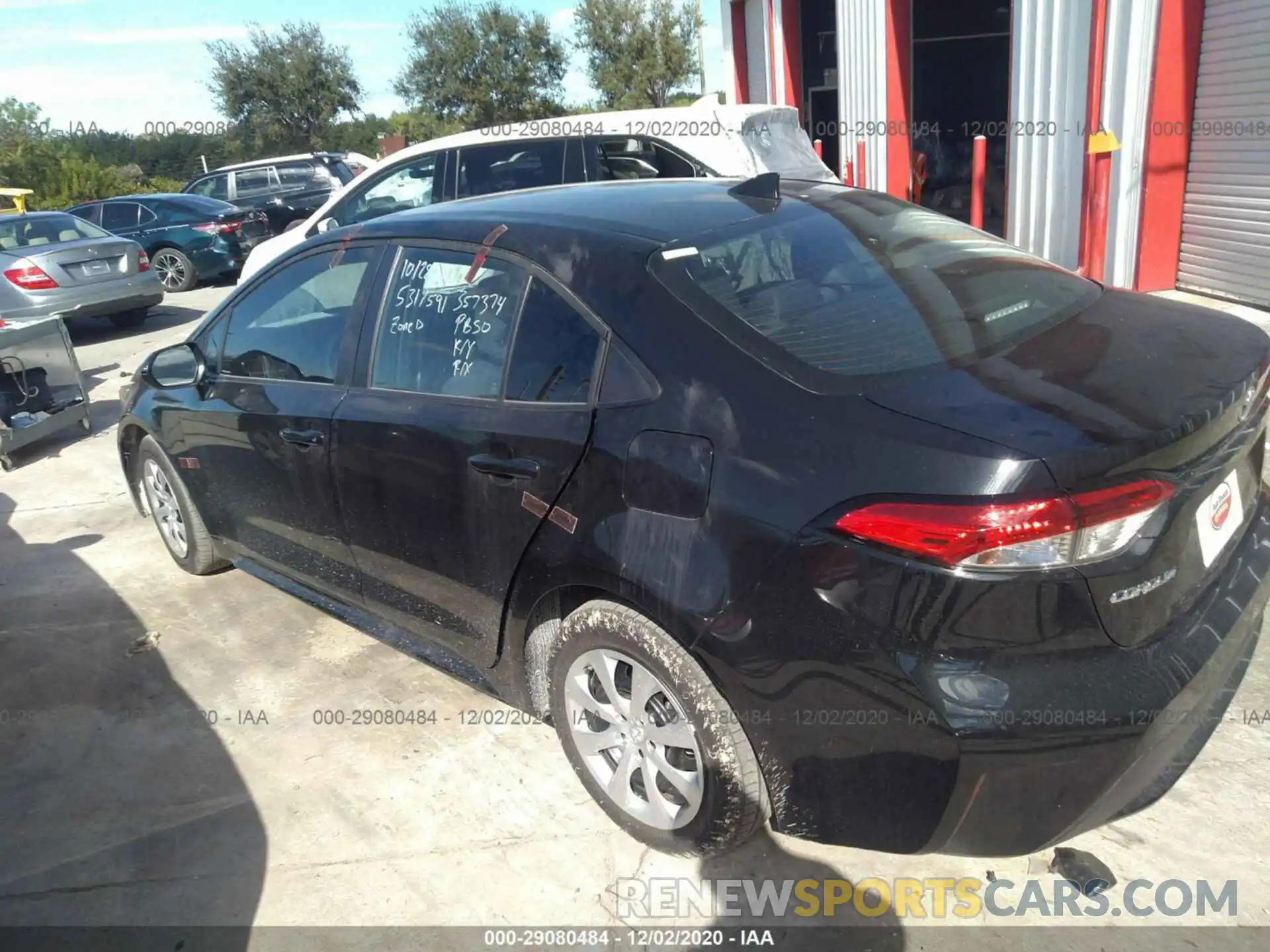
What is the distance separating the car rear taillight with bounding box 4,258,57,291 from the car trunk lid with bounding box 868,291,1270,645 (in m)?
10.8

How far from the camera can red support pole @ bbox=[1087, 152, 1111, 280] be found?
26.6 feet

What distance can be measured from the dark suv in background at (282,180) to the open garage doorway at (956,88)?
349 inches

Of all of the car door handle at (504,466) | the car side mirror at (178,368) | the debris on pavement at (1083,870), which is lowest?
the debris on pavement at (1083,870)

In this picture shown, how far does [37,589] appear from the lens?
4816 millimetres

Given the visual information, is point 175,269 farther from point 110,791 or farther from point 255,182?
point 110,791

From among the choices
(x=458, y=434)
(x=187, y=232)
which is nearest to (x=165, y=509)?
(x=458, y=434)

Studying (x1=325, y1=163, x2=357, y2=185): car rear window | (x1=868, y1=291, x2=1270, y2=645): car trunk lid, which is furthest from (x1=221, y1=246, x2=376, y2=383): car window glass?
(x1=325, y1=163, x2=357, y2=185): car rear window

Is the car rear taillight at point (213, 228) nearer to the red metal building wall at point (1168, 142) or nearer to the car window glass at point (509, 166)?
the car window glass at point (509, 166)

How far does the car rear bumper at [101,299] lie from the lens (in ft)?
34.1

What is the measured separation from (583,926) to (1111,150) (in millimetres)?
7663

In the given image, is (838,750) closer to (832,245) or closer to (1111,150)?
(832,245)

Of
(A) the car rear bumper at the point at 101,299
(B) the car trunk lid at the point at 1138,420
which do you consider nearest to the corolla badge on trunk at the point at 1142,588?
(B) the car trunk lid at the point at 1138,420

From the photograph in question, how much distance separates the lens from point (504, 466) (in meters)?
2.74

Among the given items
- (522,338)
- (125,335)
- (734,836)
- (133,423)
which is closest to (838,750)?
(734,836)
